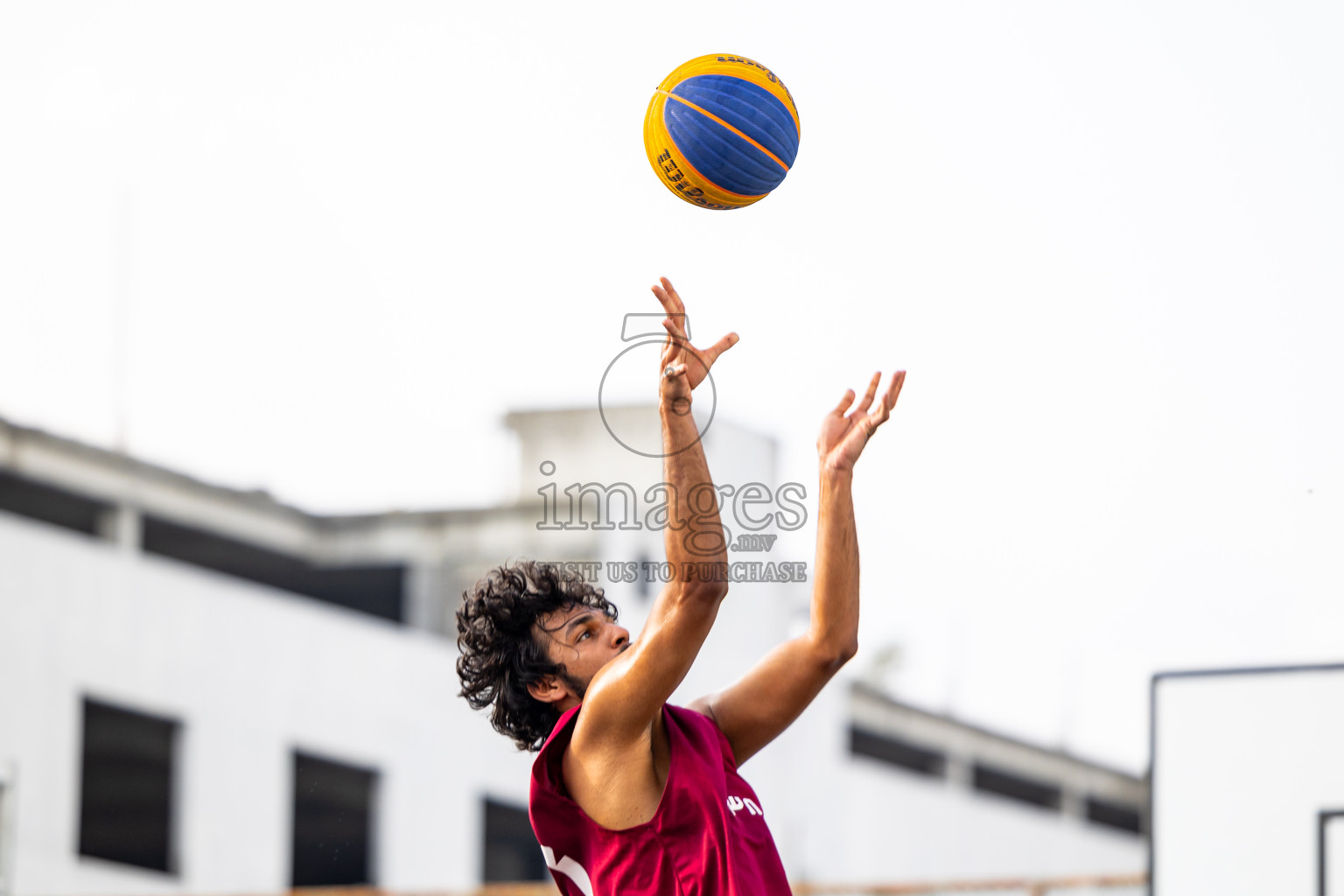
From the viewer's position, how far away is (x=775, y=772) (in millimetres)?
24656

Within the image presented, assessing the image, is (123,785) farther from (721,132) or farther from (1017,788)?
(1017,788)

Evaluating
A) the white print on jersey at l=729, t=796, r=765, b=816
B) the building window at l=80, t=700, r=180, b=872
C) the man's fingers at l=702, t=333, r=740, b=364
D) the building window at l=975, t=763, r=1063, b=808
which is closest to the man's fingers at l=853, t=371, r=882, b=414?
the man's fingers at l=702, t=333, r=740, b=364

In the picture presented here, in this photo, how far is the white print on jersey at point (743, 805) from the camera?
4.04 metres

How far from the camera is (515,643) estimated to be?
4.30m

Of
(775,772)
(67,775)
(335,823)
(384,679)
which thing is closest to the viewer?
(67,775)

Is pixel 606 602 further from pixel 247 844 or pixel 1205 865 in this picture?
pixel 247 844

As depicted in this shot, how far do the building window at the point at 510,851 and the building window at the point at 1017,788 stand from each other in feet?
35.5

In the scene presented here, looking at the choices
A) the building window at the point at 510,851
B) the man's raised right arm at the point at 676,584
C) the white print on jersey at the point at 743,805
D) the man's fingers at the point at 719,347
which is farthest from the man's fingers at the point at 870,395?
the building window at the point at 510,851

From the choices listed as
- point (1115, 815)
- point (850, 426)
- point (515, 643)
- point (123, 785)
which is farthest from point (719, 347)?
point (1115, 815)

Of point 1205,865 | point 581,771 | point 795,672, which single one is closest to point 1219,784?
point 1205,865

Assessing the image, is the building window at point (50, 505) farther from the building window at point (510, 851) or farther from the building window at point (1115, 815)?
the building window at point (1115, 815)

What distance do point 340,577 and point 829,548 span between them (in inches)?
750

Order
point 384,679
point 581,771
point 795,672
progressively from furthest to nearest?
point 384,679, point 795,672, point 581,771

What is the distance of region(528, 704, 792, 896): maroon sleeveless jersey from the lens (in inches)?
153
